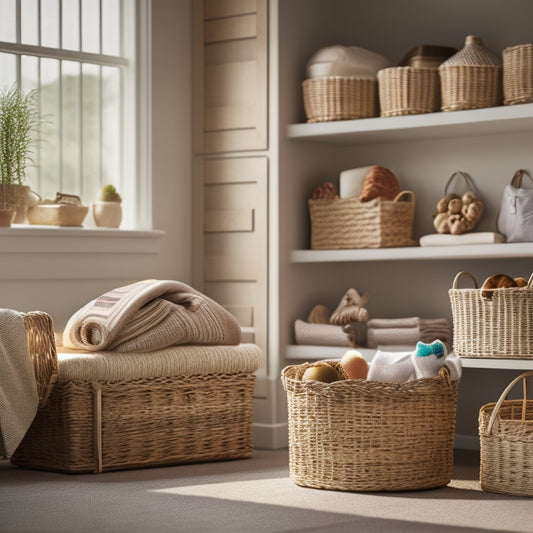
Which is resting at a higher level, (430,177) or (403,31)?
(403,31)

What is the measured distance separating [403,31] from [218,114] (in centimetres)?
85

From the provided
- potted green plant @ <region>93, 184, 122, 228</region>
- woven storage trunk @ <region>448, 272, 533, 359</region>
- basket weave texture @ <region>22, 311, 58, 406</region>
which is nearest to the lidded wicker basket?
woven storage trunk @ <region>448, 272, 533, 359</region>

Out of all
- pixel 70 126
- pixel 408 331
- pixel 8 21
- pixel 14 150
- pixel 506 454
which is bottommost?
pixel 506 454

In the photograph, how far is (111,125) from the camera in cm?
469

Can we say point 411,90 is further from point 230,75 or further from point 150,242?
point 150,242

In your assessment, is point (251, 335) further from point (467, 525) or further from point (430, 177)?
point (467, 525)

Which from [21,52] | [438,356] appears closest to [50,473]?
[438,356]

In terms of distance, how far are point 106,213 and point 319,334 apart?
977 mm

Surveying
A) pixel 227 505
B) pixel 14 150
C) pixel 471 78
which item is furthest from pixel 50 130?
Answer: pixel 227 505

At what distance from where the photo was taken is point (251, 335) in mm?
4633

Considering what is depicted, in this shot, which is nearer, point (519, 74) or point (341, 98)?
point (519, 74)

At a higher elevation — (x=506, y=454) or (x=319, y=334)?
(x=319, y=334)

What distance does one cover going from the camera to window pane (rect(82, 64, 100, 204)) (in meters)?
4.61

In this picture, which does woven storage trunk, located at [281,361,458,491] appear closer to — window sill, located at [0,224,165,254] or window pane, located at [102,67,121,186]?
window sill, located at [0,224,165,254]
